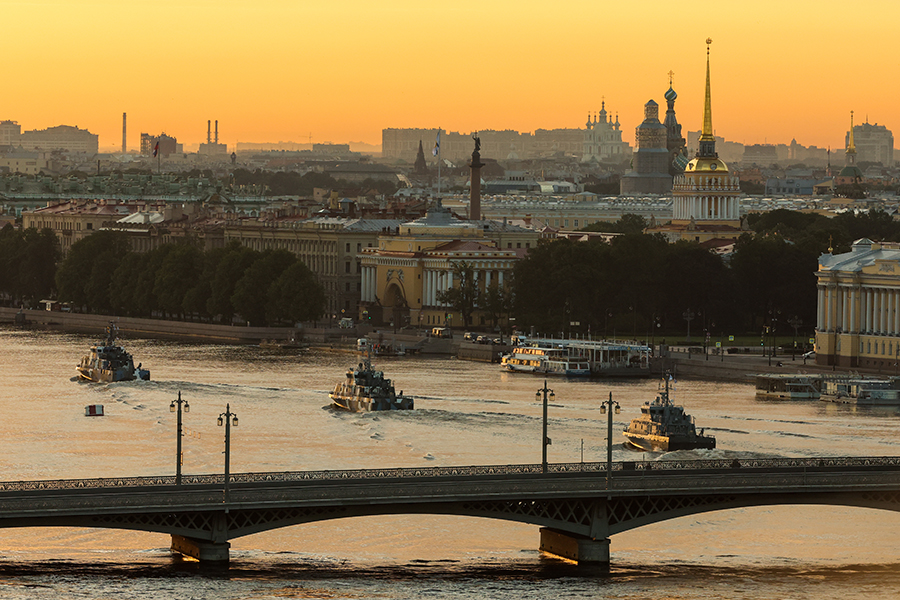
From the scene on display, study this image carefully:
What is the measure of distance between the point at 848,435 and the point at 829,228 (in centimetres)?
4327

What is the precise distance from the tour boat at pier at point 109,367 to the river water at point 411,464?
2.15ft

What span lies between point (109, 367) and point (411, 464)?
19200 millimetres

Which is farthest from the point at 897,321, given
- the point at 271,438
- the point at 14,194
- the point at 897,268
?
the point at 14,194

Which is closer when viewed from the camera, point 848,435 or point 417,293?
point 848,435

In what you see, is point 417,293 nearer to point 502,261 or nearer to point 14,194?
point 502,261

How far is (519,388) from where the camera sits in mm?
56719

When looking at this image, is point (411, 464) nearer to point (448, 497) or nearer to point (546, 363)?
point (448, 497)

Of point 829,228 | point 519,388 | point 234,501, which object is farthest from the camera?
point 829,228

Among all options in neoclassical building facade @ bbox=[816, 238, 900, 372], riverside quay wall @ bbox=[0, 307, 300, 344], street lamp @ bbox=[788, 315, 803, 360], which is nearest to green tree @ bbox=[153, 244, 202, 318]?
riverside quay wall @ bbox=[0, 307, 300, 344]

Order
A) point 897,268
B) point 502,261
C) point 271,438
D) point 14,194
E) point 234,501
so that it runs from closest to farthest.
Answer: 1. point 234,501
2. point 271,438
3. point 897,268
4. point 502,261
5. point 14,194

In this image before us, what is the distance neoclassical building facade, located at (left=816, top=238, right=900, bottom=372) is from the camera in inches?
2370

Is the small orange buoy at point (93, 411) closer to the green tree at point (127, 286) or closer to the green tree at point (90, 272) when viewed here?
the green tree at point (127, 286)

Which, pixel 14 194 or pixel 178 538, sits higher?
pixel 14 194

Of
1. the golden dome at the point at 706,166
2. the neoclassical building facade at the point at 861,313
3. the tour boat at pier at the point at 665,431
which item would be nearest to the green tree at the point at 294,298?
the neoclassical building facade at the point at 861,313
